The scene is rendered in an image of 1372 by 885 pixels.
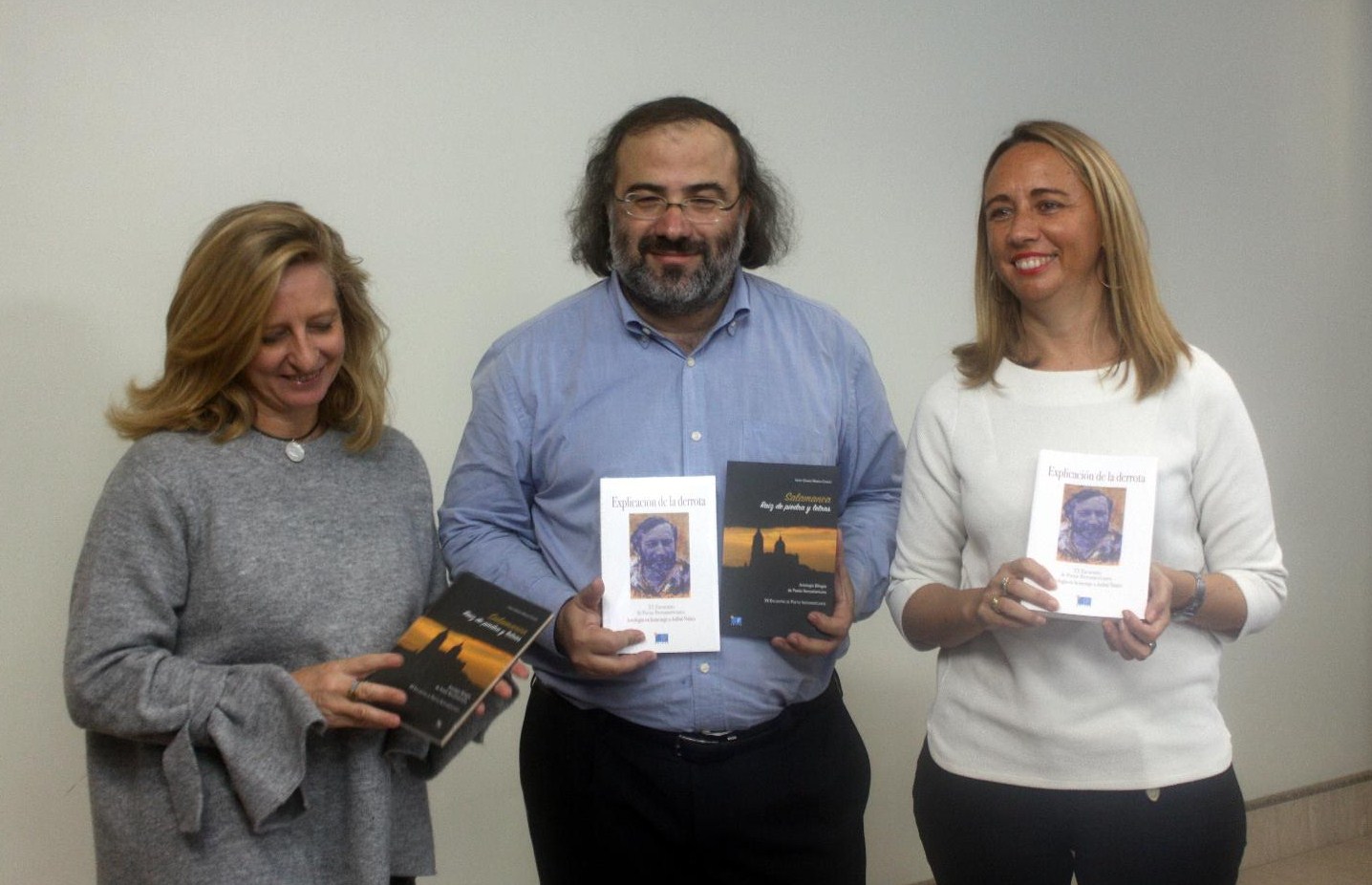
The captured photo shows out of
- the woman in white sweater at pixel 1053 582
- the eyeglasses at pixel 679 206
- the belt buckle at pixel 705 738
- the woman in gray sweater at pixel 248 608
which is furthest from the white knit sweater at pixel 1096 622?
the woman in gray sweater at pixel 248 608

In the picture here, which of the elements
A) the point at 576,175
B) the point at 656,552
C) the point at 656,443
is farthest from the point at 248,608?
the point at 576,175

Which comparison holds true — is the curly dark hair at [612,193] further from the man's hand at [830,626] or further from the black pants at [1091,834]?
the black pants at [1091,834]

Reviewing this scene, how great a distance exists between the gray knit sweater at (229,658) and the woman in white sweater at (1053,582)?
3.02 feet

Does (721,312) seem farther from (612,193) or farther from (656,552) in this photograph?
(656,552)

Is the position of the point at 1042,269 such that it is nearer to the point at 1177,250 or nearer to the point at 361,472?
the point at 361,472

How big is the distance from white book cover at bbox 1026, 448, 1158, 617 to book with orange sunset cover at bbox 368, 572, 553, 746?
792 millimetres

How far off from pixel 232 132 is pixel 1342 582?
4092 mm

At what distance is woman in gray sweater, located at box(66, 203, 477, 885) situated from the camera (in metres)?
1.72

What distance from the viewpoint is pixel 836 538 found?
213cm

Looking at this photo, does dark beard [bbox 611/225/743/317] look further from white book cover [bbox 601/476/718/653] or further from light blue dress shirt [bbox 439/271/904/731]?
white book cover [bbox 601/476/718/653]

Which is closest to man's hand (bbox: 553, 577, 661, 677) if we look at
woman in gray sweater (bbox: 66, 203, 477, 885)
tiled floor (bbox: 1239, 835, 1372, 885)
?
woman in gray sweater (bbox: 66, 203, 477, 885)

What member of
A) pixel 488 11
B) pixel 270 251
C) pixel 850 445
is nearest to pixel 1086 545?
pixel 850 445

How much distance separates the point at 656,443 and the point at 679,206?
0.43 metres

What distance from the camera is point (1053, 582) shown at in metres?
1.92
